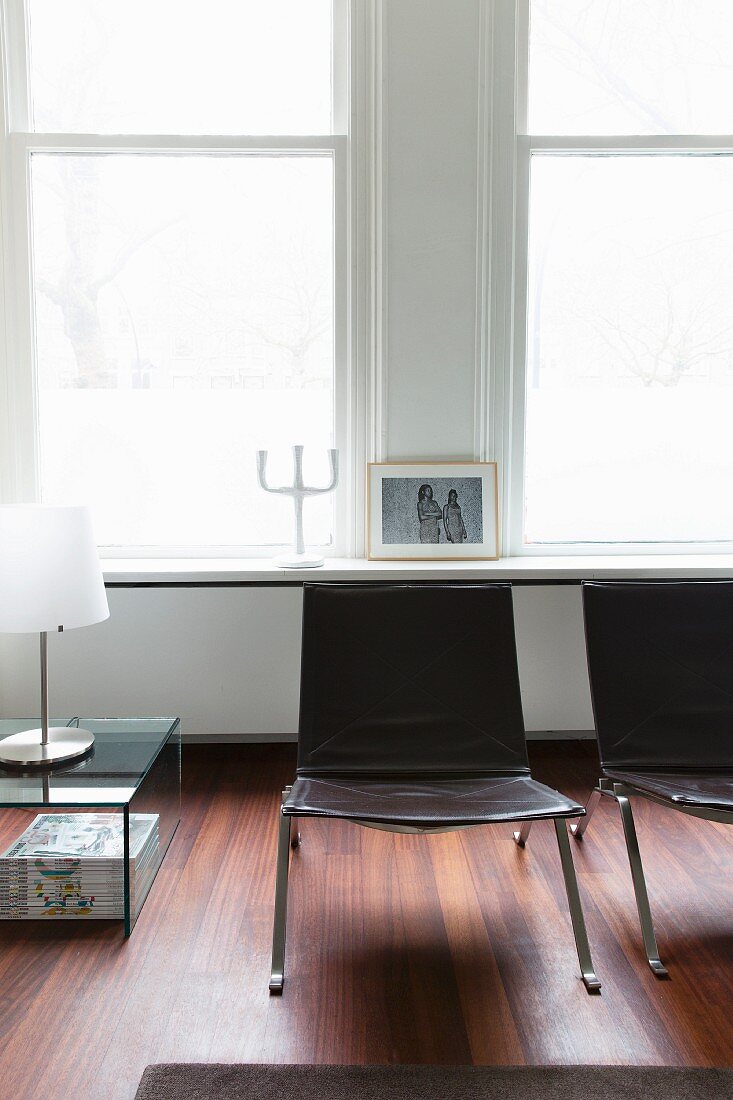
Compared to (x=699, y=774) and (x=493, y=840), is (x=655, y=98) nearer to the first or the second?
(x=699, y=774)

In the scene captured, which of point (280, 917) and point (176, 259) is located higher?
point (176, 259)

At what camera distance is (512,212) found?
136 inches

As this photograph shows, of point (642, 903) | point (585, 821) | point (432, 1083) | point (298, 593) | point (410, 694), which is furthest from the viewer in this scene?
point (298, 593)

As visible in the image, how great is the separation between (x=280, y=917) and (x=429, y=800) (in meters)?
0.45

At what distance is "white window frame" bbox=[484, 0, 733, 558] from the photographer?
3.38 meters

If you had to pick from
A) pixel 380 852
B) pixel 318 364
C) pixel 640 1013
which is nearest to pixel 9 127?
pixel 318 364

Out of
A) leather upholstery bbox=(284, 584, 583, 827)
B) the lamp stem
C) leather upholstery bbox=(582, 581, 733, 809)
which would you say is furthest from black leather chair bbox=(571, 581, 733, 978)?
the lamp stem

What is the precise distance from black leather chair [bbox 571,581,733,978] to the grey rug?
80cm

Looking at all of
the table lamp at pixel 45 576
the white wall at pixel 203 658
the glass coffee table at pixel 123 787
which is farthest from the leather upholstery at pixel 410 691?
the white wall at pixel 203 658

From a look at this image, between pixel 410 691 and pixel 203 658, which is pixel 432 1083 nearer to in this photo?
pixel 410 691

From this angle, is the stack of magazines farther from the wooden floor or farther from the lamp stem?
the lamp stem

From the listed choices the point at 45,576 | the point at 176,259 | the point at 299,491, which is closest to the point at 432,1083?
the point at 45,576

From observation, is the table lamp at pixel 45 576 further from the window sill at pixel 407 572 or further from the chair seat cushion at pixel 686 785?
the chair seat cushion at pixel 686 785

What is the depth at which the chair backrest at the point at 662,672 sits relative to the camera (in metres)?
2.58
